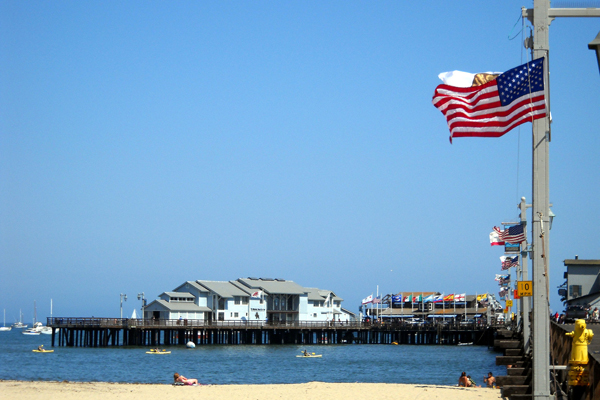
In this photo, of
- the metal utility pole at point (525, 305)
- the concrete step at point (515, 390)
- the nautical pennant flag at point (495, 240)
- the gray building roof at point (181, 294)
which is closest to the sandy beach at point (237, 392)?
the metal utility pole at point (525, 305)

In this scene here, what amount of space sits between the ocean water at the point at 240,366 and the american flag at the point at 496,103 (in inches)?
1257

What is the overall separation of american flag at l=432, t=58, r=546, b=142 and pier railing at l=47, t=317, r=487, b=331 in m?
70.1

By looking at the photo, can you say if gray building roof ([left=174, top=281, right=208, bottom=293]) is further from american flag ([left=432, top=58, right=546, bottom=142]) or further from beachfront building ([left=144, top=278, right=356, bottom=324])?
american flag ([left=432, top=58, right=546, bottom=142])

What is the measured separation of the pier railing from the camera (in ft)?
256

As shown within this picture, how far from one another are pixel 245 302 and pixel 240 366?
36825mm

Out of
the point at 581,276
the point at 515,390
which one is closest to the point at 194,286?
the point at 581,276

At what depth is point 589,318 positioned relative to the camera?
121ft

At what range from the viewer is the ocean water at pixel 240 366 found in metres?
46.1

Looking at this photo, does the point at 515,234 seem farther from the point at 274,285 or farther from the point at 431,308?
the point at 431,308

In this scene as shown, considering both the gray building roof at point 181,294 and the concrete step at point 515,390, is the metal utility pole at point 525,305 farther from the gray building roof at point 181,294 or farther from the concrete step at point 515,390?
the gray building roof at point 181,294

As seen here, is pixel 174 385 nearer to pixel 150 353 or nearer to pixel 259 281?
pixel 150 353

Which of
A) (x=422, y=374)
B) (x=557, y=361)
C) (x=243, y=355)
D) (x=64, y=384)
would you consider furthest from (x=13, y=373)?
(x=557, y=361)

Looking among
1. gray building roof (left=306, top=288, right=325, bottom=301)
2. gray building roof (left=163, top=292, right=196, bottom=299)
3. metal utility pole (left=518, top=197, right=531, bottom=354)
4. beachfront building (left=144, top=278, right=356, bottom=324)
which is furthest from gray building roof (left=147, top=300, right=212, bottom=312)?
metal utility pole (left=518, top=197, right=531, bottom=354)

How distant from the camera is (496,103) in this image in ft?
38.3
